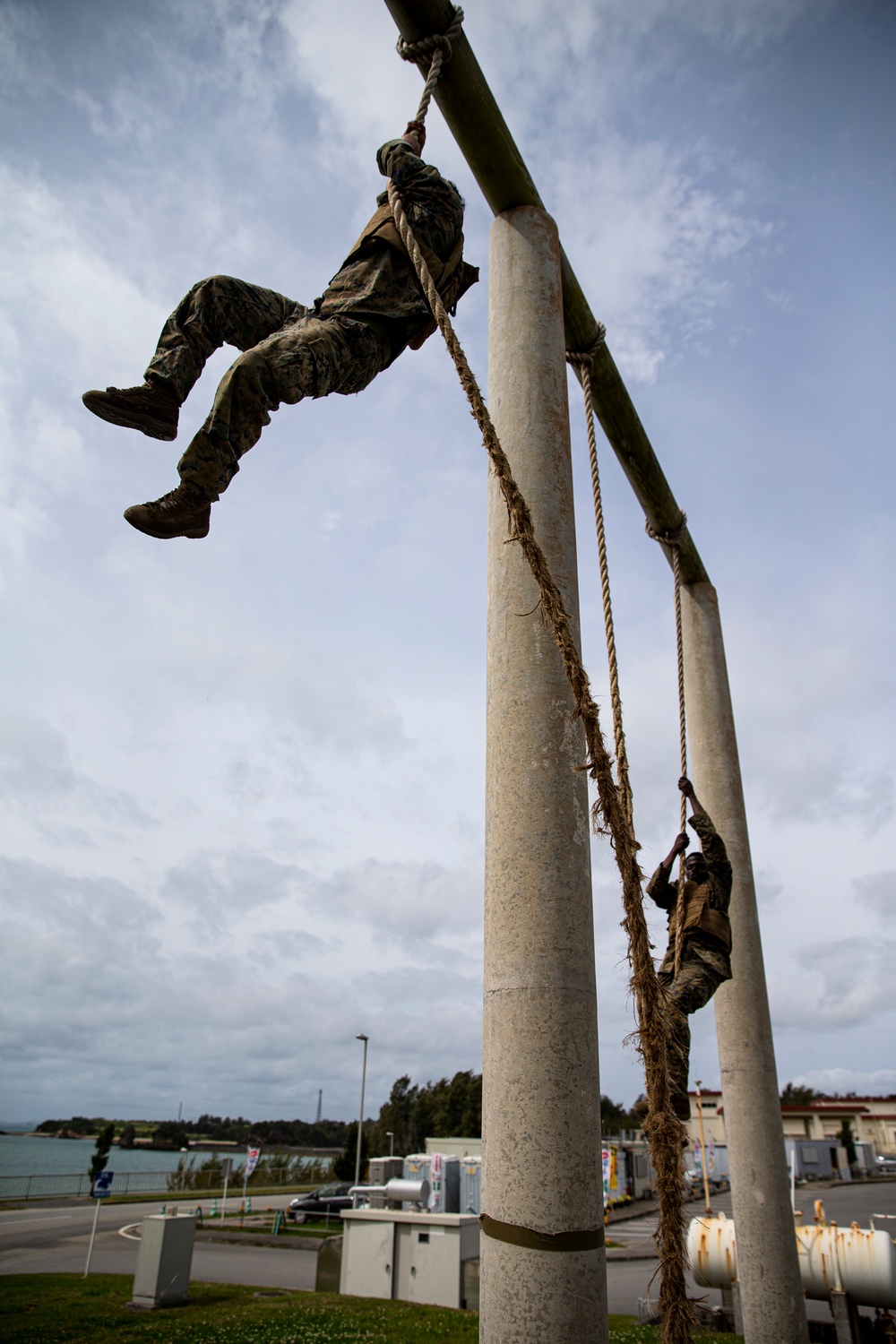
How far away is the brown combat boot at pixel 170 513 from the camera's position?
9.46 feet

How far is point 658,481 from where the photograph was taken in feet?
21.2

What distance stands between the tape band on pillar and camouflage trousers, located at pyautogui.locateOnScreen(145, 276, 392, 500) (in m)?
2.54

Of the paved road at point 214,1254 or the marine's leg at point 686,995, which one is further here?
the paved road at point 214,1254

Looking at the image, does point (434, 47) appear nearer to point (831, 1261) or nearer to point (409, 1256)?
point (831, 1261)

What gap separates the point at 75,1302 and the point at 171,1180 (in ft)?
107

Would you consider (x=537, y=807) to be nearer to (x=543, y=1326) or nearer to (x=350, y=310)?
(x=543, y=1326)

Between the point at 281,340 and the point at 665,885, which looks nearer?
the point at 281,340

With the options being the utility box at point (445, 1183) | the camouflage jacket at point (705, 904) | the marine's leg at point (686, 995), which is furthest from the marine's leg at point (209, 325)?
the utility box at point (445, 1183)

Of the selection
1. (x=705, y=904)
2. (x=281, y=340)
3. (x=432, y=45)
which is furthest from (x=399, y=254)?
(x=705, y=904)

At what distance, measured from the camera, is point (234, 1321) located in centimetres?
899

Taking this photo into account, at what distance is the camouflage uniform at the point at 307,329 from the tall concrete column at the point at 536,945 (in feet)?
1.85

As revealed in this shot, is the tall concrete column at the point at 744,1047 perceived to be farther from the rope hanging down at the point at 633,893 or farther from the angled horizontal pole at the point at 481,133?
the rope hanging down at the point at 633,893

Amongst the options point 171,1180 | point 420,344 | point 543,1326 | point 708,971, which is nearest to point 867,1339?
point 708,971

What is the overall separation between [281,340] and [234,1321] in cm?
1041
